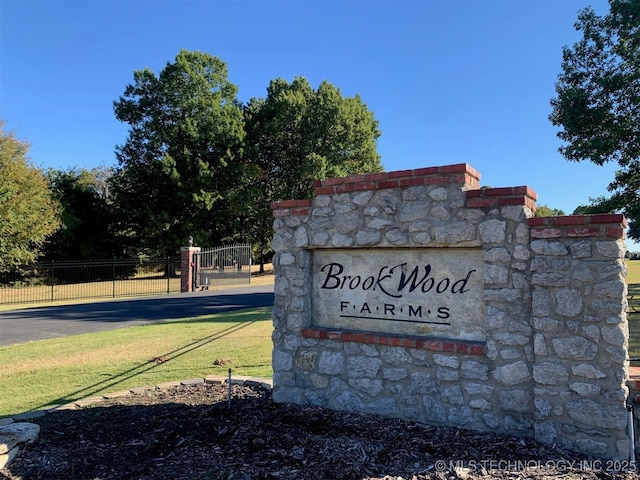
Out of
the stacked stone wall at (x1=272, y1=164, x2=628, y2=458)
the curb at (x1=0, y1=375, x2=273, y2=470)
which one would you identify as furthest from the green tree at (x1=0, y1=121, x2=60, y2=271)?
the stacked stone wall at (x1=272, y1=164, x2=628, y2=458)

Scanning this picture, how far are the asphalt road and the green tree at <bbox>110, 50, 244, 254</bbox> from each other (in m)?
11.3

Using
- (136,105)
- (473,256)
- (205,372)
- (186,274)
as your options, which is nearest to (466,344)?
(473,256)

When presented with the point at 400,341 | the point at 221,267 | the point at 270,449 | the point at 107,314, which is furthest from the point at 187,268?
the point at 270,449

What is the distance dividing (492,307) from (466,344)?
40 centimetres

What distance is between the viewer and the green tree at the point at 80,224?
29.4 metres

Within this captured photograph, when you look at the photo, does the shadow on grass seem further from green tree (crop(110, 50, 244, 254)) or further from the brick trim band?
green tree (crop(110, 50, 244, 254))

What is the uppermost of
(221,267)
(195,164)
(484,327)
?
(195,164)

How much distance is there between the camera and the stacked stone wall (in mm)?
3201

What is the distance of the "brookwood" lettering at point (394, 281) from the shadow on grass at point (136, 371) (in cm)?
327

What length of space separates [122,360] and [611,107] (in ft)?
44.3

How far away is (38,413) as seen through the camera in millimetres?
4352

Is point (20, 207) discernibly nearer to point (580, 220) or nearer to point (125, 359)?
point (125, 359)

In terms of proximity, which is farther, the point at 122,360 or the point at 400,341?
the point at 122,360

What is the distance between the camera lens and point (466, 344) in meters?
3.68
